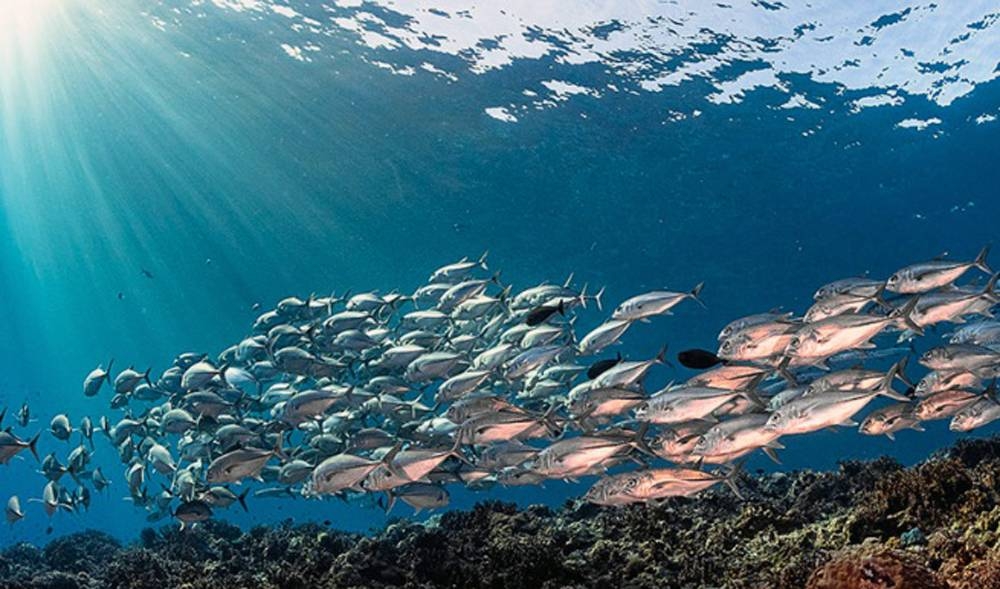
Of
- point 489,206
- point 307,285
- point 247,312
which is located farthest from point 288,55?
point 247,312

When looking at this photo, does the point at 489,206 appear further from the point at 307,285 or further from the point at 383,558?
the point at 383,558

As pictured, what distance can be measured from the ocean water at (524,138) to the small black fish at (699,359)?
1077cm

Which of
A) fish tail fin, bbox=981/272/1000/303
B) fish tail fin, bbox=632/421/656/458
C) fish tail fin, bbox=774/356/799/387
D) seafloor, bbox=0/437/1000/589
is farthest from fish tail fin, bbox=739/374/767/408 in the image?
fish tail fin, bbox=981/272/1000/303

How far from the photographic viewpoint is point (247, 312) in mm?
63188

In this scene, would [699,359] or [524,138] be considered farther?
[524,138]

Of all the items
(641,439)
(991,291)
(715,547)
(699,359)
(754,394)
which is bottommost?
(715,547)

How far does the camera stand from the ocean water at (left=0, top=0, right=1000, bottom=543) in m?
22.8

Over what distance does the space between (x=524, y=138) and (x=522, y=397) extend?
20.6 metres

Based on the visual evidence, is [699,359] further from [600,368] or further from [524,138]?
[524,138]

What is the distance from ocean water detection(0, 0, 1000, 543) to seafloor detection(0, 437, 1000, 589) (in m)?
6.38

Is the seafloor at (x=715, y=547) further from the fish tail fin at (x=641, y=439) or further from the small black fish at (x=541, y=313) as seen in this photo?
the small black fish at (x=541, y=313)

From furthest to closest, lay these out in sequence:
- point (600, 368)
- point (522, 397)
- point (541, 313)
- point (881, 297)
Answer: point (522, 397) → point (541, 313) → point (600, 368) → point (881, 297)

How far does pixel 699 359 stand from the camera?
672 cm

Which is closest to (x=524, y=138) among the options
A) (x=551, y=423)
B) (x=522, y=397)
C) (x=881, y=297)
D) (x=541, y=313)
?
(x=522, y=397)
